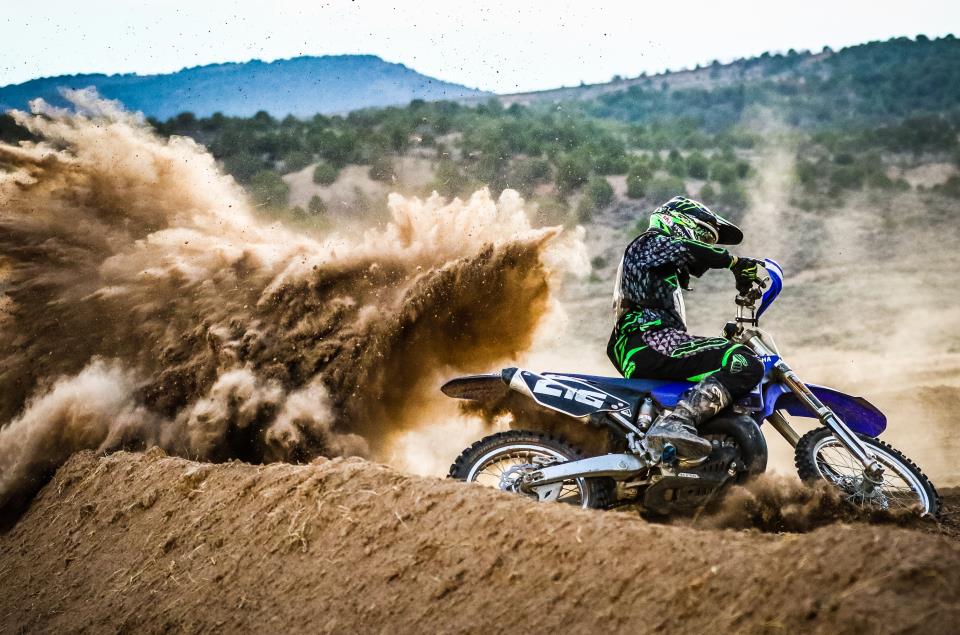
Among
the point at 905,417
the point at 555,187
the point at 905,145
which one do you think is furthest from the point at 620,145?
the point at 905,417

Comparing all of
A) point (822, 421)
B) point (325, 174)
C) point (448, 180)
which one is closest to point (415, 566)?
point (822, 421)

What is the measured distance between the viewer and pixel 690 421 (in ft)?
18.0

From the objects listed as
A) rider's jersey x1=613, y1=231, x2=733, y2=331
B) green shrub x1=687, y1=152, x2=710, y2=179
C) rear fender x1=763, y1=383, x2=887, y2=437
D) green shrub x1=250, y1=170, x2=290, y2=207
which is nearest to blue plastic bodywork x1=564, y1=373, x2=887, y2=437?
rear fender x1=763, y1=383, x2=887, y2=437

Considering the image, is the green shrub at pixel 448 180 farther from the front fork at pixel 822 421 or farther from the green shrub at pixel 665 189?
the front fork at pixel 822 421

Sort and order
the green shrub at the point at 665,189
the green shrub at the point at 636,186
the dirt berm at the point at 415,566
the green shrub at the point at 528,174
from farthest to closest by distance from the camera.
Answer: the green shrub at the point at 528,174 → the green shrub at the point at 665,189 → the green shrub at the point at 636,186 → the dirt berm at the point at 415,566

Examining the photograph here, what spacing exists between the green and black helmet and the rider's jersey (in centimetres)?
10

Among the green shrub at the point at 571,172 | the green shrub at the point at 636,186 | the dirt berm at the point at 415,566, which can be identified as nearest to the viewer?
the dirt berm at the point at 415,566

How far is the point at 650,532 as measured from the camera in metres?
4.18

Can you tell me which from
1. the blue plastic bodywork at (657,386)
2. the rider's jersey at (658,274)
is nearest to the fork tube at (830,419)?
the blue plastic bodywork at (657,386)

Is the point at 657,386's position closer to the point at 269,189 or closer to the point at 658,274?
the point at 658,274

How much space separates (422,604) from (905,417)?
9966 mm

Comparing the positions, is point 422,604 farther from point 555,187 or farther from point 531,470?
point 555,187

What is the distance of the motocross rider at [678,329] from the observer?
5.50 meters

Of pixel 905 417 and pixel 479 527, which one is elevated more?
pixel 479 527
